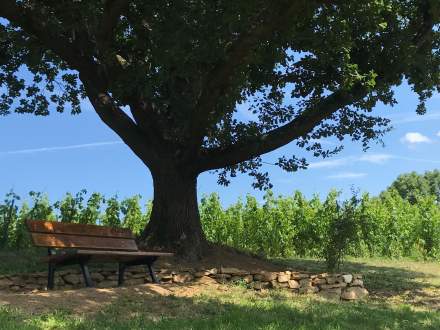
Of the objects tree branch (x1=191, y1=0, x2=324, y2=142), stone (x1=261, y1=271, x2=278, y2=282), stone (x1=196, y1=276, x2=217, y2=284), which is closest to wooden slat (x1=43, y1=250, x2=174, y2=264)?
stone (x1=196, y1=276, x2=217, y2=284)

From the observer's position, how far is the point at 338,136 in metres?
12.9

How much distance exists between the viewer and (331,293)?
9.10 meters

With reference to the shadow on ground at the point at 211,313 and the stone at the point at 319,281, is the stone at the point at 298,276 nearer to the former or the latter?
the stone at the point at 319,281

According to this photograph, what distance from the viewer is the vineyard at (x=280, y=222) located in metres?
15.3

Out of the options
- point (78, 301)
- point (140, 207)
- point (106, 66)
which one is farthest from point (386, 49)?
point (140, 207)

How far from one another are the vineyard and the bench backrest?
5.56 metres

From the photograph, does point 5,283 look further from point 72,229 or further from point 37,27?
point 37,27

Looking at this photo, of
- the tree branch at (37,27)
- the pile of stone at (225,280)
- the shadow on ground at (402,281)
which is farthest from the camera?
the tree branch at (37,27)

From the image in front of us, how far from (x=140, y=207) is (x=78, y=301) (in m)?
10.2

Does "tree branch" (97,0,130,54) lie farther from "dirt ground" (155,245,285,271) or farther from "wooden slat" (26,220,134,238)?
"dirt ground" (155,245,285,271)

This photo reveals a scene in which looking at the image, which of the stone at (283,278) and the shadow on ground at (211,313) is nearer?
the shadow on ground at (211,313)

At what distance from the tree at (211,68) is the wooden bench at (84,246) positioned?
1.58m

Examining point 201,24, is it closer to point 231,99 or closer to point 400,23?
point 231,99

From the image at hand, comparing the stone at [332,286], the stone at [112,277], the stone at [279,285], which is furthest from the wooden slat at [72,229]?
the stone at [332,286]
